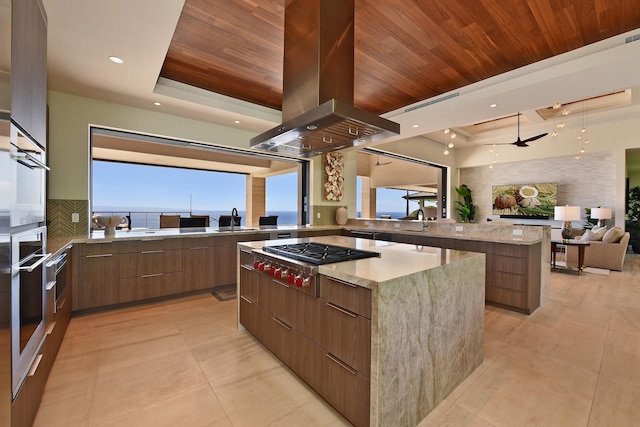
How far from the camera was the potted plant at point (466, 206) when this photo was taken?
8881 mm

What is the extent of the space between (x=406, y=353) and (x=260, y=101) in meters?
3.78

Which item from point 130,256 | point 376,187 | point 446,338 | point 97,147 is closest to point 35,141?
point 130,256

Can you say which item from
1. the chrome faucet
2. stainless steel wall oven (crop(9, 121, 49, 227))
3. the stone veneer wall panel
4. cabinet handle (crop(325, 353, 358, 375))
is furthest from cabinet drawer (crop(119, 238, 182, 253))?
the stone veneer wall panel

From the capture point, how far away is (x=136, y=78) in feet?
9.81

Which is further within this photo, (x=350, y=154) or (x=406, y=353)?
(x=350, y=154)

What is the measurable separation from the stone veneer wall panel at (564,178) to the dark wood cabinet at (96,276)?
9331 millimetres

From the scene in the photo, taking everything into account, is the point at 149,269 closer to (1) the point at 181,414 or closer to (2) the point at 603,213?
(1) the point at 181,414

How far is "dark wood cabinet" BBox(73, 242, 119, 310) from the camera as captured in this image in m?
2.99

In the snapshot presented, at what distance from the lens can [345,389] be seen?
5.12 ft

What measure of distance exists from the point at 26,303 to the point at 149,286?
2.15 meters

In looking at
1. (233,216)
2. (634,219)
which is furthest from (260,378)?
(634,219)

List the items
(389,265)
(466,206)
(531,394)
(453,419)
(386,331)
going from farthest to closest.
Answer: (466,206) → (531,394) → (389,265) → (453,419) → (386,331)

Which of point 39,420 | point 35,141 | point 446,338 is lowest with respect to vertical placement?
point 39,420

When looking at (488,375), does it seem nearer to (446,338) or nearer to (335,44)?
(446,338)
